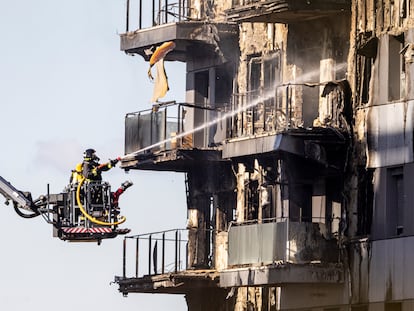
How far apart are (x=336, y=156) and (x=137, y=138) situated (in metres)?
10.8

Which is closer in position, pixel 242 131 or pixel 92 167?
pixel 92 167

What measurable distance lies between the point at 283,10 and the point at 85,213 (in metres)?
8.97

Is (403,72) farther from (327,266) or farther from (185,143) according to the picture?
(185,143)

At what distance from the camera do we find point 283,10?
270 ft

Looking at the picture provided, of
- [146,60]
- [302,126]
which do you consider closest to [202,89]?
[146,60]

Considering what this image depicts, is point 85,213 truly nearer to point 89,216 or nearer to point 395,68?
point 89,216

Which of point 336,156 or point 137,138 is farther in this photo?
point 137,138

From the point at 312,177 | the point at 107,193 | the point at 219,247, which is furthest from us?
the point at 219,247

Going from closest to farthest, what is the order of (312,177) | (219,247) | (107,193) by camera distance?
1. (107,193)
2. (312,177)
3. (219,247)

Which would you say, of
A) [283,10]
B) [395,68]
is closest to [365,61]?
[395,68]

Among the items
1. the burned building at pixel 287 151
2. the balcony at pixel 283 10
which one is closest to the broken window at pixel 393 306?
the burned building at pixel 287 151

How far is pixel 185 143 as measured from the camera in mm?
90688

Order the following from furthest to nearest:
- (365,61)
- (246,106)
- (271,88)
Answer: (246,106) < (271,88) < (365,61)

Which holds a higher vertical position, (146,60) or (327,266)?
(146,60)
